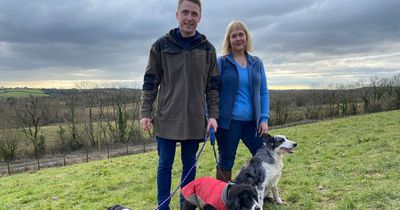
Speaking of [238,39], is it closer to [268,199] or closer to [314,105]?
[268,199]

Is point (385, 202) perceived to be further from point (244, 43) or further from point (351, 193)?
point (244, 43)

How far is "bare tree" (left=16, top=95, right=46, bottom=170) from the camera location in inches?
1458

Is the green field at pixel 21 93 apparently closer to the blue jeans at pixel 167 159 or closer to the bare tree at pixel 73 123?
the bare tree at pixel 73 123

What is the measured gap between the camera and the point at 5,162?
34031 mm

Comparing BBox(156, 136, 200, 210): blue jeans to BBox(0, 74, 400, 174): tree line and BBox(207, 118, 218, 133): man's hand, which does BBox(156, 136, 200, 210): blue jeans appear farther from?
BBox(0, 74, 400, 174): tree line

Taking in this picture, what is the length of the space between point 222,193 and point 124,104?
42120 mm

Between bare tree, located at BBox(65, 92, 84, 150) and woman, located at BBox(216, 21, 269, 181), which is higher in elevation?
woman, located at BBox(216, 21, 269, 181)

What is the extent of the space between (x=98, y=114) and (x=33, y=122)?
862 centimetres

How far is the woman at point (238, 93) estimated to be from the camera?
17.9 ft

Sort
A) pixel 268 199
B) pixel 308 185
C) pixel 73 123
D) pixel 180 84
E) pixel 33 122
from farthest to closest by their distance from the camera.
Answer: pixel 73 123 → pixel 33 122 → pixel 308 185 → pixel 268 199 → pixel 180 84

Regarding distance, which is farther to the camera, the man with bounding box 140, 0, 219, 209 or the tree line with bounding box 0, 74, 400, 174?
the tree line with bounding box 0, 74, 400, 174

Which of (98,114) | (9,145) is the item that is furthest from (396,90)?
(9,145)

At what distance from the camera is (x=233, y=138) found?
5.59m

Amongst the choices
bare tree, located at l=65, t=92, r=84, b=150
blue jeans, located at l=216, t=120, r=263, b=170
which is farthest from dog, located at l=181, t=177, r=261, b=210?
bare tree, located at l=65, t=92, r=84, b=150
